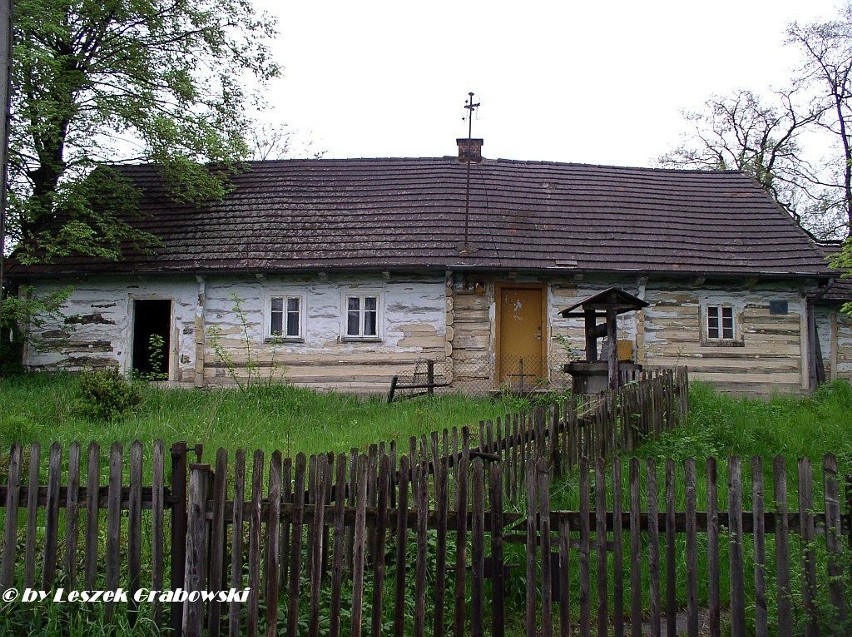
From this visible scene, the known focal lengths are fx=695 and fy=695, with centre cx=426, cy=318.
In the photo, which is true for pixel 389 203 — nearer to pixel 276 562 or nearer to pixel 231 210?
pixel 231 210

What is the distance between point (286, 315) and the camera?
14.9 meters

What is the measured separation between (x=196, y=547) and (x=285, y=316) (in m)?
11.1

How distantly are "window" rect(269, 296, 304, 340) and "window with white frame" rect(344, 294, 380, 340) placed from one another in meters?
1.04

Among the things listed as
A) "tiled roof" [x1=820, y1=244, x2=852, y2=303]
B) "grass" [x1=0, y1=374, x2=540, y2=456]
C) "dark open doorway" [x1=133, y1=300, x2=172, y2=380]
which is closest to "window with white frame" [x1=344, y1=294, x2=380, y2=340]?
"grass" [x1=0, y1=374, x2=540, y2=456]

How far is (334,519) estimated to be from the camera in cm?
395

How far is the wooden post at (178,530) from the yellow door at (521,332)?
11.0 meters

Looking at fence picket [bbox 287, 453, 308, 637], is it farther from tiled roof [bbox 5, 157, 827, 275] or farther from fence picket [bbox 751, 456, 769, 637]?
tiled roof [bbox 5, 157, 827, 275]

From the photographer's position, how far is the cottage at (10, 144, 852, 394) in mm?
14547

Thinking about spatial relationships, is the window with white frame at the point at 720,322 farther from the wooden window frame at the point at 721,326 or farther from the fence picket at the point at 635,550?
the fence picket at the point at 635,550

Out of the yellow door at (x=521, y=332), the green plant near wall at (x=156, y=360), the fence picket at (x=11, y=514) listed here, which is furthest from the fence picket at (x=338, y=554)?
the yellow door at (x=521, y=332)

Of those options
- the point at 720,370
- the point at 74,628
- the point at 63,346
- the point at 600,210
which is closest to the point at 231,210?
the point at 63,346

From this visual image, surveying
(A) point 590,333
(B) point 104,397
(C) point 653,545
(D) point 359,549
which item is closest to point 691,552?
(C) point 653,545

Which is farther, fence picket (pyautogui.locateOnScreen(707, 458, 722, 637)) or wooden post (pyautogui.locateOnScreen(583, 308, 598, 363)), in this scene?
wooden post (pyautogui.locateOnScreen(583, 308, 598, 363))

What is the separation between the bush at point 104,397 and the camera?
9.95 m
